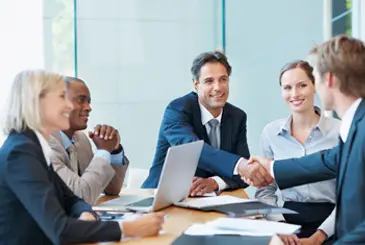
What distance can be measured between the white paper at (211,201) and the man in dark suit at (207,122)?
14.4 inches

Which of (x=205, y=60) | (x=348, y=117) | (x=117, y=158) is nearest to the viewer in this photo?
(x=348, y=117)

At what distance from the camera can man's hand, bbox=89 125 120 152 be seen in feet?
8.43

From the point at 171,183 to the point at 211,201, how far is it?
25 cm

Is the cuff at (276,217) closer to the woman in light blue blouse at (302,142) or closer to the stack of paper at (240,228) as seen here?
the woman in light blue blouse at (302,142)

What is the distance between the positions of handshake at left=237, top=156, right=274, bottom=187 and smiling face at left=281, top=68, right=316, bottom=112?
32cm

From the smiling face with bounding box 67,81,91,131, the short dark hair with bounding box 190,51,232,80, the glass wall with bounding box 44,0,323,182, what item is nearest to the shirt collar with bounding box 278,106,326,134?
the short dark hair with bounding box 190,51,232,80

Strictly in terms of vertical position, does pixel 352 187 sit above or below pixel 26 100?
below

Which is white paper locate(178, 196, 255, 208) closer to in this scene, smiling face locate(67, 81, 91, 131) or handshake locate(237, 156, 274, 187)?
handshake locate(237, 156, 274, 187)

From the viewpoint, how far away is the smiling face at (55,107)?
1.77m

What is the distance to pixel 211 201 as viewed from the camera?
245 centimetres

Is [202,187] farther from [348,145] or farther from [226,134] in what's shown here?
[348,145]

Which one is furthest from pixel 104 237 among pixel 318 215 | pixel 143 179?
pixel 143 179

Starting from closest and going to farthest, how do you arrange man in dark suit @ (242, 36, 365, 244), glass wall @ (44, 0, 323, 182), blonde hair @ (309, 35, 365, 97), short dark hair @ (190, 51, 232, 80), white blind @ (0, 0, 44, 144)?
man in dark suit @ (242, 36, 365, 244)
blonde hair @ (309, 35, 365, 97)
short dark hair @ (190, 51, 232, 80)
white blind @ (0, 0, 44, 144)
glass wall @ (44, 0, 323, 182)

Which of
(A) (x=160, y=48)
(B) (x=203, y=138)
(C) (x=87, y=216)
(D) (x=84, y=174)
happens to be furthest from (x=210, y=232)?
(A) (x=160, y=48)
